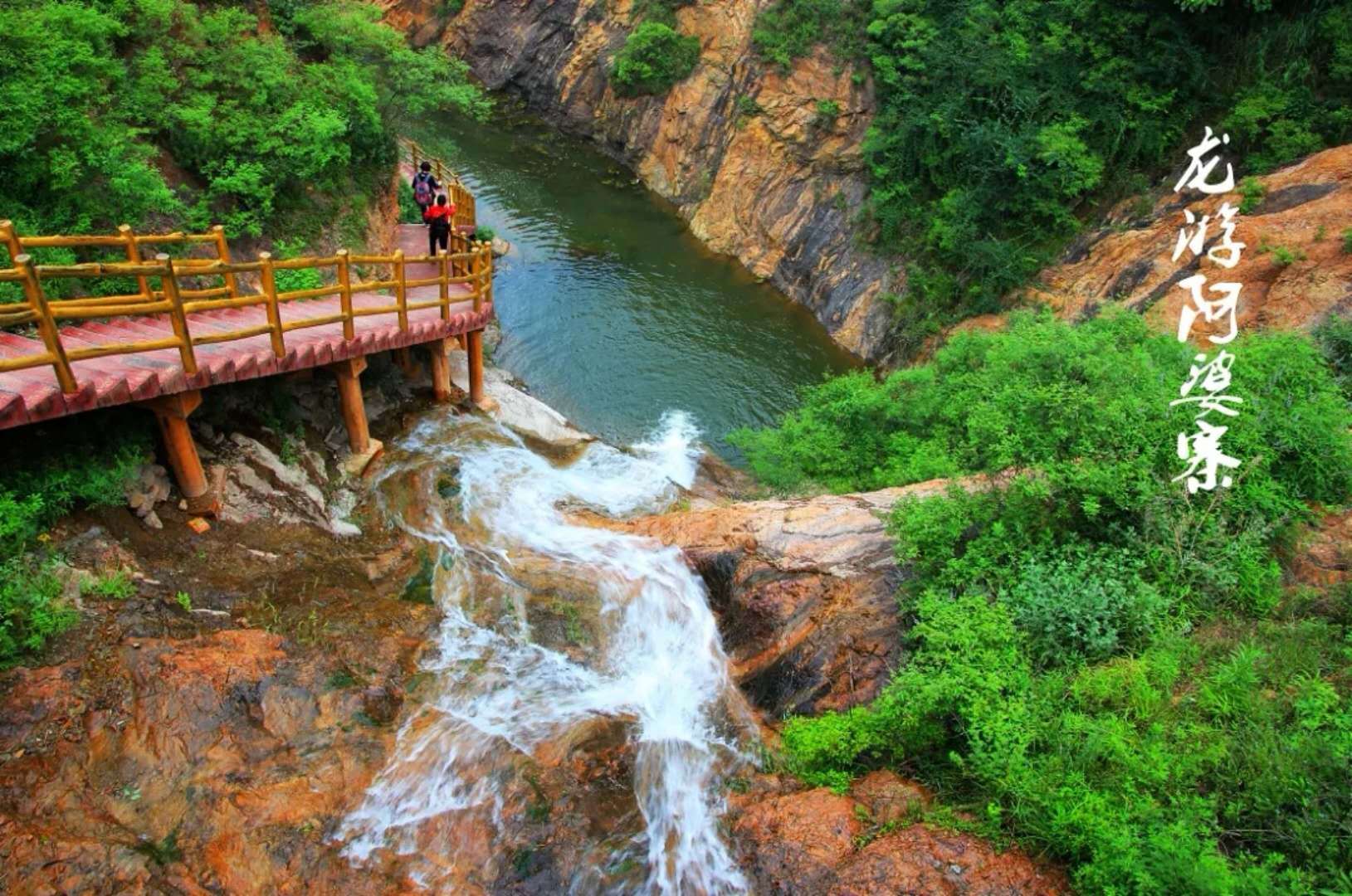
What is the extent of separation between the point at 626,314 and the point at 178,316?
12.9 meters

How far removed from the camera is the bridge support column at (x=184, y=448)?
7.67 meters

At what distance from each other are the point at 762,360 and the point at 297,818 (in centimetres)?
1445

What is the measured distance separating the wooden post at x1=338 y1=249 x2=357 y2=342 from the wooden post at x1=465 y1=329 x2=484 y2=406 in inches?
114

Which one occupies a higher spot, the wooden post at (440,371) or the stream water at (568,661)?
the wooden post at (440,371)

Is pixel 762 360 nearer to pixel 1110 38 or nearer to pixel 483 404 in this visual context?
pixel 483 404

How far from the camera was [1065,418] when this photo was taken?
7.13 metres

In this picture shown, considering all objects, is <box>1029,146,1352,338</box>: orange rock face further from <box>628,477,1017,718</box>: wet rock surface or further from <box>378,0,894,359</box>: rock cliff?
<box>628,477,1017,718</box>: wet rock surface

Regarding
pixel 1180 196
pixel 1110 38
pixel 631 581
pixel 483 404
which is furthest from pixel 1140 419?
pixel 1110 38

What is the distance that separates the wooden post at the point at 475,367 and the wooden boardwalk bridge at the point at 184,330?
0.09m

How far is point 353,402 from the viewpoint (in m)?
10.1

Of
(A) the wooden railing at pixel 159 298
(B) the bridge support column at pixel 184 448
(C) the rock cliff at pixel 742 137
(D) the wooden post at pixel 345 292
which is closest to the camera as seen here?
(A) the wooden railing at pixel 159 298

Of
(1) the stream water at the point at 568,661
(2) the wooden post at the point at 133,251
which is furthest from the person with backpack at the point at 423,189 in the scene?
(2) the wooden post at the point at 133,251

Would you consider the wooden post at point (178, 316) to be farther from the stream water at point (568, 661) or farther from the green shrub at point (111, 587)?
the stream water at point (568, 661)

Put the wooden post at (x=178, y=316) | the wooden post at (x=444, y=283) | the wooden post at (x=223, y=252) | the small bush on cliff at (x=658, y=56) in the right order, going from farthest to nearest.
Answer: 1. the small bush on cliff at (x=658, y=56)
2. the wooden post at (x=444, y=283)
3. the wooden post at (x=223, y=252)
4. the wooden post at (x=178, y=316)
